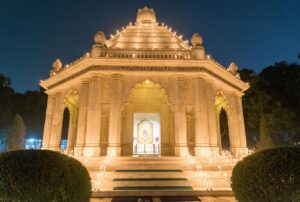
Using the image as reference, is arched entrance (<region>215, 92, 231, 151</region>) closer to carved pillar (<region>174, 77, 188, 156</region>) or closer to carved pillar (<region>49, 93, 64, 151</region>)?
carved pillar (<region>174, 77, 188, 156</region>)

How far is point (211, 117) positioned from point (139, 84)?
5520mm

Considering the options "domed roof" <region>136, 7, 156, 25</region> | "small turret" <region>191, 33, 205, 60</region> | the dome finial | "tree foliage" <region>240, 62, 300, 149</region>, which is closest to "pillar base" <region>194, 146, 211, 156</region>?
"small turret" <region>191, 33, 205, 60</region>

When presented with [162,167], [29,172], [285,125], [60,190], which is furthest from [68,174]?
[285,125]

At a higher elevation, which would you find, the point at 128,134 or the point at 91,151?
the point at 128,134

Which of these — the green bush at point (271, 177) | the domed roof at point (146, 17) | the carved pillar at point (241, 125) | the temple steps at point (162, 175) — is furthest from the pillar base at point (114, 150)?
the domed roof at point (146, 17)

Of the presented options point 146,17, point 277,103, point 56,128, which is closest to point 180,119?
point 56,128

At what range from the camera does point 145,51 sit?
17250mm

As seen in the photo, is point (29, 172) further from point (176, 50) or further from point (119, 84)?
point (176, 50)

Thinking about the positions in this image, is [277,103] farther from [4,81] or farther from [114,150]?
[4,81]

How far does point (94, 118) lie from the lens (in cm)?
1565

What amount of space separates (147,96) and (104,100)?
685 cm

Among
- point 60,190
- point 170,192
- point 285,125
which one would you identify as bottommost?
point 170,192

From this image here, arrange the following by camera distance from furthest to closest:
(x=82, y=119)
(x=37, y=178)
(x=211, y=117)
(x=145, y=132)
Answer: (x=145, y=132) < (x=211, y=117) < (x=82, y=119) < (x=37, y=178)

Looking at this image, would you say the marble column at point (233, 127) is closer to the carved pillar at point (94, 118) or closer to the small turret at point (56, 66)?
the carved pillar at point (94, 118)
